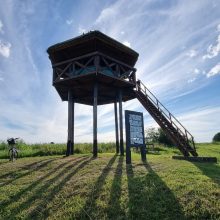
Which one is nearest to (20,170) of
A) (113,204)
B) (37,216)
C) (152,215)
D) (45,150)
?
(37,216)

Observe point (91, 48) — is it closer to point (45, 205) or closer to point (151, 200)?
point (45, 205)

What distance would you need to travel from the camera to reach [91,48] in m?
16.6

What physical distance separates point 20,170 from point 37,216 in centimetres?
575

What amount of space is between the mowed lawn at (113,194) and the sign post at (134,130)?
1.91m

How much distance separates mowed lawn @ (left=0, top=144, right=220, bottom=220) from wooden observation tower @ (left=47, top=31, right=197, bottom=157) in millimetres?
6094

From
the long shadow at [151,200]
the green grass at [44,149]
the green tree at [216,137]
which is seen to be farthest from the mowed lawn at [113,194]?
the green tree at [216,137]

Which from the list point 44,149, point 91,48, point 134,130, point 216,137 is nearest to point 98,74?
point 91,48

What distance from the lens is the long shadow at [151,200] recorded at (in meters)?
6.04

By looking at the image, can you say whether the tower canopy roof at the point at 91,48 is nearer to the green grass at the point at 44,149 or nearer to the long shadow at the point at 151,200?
the green grass at the point at 44,149

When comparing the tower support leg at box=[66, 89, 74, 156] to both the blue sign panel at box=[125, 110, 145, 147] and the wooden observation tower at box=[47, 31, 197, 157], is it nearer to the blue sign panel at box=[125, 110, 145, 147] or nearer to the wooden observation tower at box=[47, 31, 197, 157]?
the wooden observation tower at box=[47, 31, 197, 157]

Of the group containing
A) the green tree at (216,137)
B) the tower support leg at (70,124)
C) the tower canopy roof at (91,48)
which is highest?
the tower canopy roof at (91,48)

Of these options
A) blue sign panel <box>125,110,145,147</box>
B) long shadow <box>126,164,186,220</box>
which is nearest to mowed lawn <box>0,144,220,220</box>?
long shadow <box>126,164,186,220</box>

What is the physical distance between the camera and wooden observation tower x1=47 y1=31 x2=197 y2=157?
16042 millimetres

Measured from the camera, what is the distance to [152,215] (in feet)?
19.7
